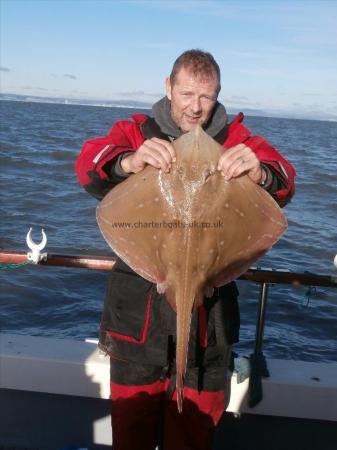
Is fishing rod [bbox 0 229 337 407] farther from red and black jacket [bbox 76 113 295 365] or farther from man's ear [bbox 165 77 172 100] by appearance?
man's ear [bbox 165 77 172 100]

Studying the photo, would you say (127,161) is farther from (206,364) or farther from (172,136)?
(206,364)

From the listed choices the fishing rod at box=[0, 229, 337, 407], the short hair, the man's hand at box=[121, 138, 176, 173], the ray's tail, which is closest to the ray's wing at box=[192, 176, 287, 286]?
the ray's tail

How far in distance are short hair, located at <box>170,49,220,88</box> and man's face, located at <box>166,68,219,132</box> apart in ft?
0.07

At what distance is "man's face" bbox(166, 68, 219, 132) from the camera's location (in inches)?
109

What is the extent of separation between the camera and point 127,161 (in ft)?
8.29

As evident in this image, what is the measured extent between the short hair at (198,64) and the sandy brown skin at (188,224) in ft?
1.93

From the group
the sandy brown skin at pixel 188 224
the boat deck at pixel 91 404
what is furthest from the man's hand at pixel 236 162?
the boat deck at pixel 91 404

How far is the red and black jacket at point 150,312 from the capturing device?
284cm

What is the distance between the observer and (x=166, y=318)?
2850 mm

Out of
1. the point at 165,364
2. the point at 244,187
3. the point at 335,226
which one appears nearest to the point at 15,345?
the point at 165,364

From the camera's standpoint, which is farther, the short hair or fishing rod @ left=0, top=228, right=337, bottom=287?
fishing rod @ left=0, top=228, right=337, bottom=287

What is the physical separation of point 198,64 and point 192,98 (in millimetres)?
180

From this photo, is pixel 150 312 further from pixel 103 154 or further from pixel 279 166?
pixel 279 166

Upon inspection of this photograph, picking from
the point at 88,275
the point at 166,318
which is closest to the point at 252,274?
the point at 166,318
